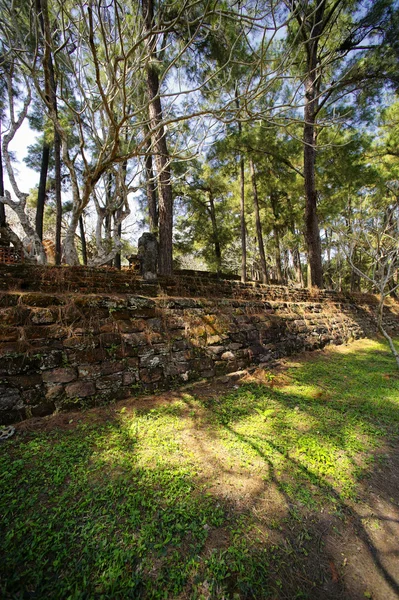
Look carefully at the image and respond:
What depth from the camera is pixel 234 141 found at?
8586mm

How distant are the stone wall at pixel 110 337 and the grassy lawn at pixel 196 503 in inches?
11.6

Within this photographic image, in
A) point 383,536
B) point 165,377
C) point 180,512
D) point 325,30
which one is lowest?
point 383,536

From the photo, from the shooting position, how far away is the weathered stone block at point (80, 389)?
240 centimetres

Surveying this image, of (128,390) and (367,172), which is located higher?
(367,172)

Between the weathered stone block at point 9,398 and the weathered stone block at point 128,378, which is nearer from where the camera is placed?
the weathered stone block at point 9,398

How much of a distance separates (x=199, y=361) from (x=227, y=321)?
94 cm

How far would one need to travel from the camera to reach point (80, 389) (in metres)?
2.45

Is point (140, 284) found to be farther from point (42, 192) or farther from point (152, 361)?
point (42, 192)

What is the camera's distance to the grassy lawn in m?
1.14

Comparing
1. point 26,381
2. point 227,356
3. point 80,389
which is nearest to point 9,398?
point 26,381

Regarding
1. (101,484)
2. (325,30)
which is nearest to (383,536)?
(101,484)

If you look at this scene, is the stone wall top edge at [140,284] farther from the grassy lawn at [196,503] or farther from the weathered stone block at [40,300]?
the grassy lawn at [196,503]

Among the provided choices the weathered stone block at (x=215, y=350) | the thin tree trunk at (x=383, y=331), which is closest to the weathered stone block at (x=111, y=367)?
the weathered stone block at (x=215, y=350)

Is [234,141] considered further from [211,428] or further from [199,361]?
[211,428]
